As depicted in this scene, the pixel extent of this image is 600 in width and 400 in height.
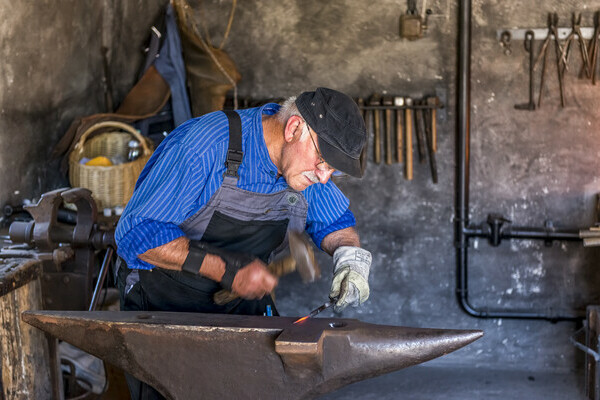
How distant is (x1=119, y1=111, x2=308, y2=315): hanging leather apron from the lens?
252cm

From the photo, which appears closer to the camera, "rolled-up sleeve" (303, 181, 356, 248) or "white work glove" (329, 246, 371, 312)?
"white work glove" (329, 246, 371, 312)

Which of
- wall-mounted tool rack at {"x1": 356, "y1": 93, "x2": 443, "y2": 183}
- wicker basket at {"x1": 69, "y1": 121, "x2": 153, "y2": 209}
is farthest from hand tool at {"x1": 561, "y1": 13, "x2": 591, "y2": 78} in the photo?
wicker basket at {"x1": 69, "y1": 121, "x2": 153, "y2": 209}

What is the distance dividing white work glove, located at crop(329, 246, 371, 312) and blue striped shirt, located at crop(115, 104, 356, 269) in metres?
0.33

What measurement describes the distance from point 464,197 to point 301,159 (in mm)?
2661

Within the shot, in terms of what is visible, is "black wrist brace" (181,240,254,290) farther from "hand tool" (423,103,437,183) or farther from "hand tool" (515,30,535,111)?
"hand tool" (515,30,535,111)

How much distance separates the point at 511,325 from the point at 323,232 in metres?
2.63

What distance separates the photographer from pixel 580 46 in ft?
15.1

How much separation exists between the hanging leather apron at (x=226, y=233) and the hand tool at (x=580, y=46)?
268 cm

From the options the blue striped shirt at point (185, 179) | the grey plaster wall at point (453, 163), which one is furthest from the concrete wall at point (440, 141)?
the blue striped shirt at point (185, 179)

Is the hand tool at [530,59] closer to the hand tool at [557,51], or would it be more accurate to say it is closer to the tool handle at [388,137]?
the hand tool at [557,51]

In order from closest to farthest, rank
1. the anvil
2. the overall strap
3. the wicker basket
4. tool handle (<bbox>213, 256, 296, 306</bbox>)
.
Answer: the anvil
the overall strap
tool handle (<bbox>213, 256, 296, 306</bbox>)
the wicker basket

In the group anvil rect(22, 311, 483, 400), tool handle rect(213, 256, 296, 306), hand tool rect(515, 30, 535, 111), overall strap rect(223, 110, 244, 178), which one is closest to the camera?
anvil rect(22, 311, 483, 400)

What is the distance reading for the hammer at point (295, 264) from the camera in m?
2.61

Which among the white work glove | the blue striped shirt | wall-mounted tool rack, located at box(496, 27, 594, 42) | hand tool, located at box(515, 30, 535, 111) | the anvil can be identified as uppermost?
wall-mounted tool rack, located at box(496, 27, 594, 42)
